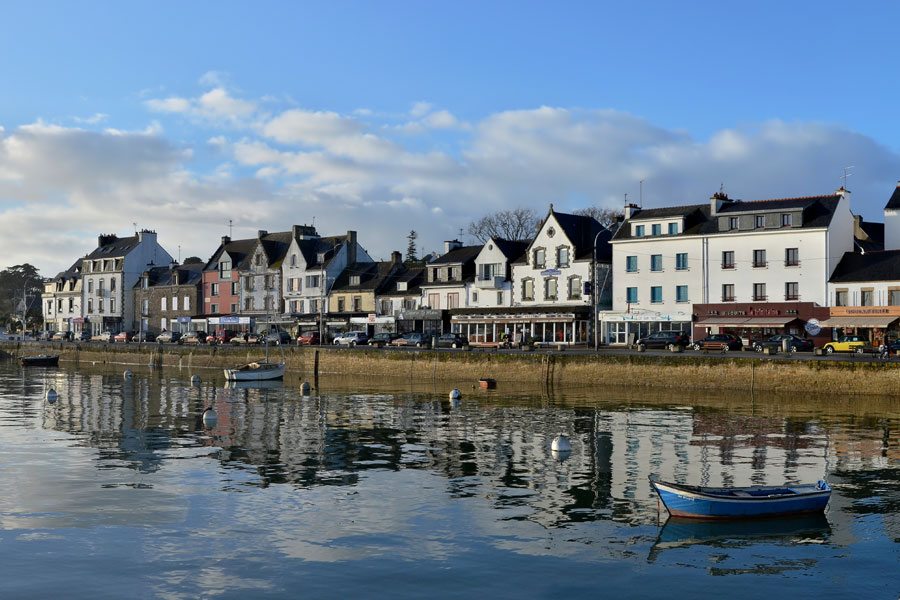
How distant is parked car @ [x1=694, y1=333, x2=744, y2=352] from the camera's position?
64.5 m

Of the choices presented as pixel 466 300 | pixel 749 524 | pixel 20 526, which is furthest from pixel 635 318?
pixel 20 526

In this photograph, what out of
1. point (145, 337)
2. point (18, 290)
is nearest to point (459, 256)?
point (145, 337)

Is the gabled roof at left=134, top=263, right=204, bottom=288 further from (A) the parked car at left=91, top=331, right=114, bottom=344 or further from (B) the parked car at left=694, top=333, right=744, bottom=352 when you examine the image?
(B) the parked car at left=694, top=333, right=744, bottom=352

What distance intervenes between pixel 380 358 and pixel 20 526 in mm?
51288

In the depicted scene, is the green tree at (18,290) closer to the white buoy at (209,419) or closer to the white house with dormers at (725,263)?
the white house with dormers at (725,263)

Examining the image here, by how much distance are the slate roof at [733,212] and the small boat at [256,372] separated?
3005cm

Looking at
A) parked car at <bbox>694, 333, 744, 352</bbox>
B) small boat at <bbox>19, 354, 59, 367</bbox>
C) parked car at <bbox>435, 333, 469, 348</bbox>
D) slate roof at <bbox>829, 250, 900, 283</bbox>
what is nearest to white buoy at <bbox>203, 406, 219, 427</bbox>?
parked car at <bbox>694, 333, 744, 352</bbox>

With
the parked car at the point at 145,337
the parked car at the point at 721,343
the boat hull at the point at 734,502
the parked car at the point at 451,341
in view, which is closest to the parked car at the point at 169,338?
the parked car at the point at 145,337

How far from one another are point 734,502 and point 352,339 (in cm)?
6847

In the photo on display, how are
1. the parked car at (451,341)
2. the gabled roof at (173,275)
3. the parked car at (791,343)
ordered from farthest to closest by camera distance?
1. the gabled roof at (173,275)
2. the parked car at (451,341)
3. the parked car at (791,343)

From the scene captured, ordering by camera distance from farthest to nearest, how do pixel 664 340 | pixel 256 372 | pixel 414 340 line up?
pixel 414 340, pixel 256 372, pixel 664 340

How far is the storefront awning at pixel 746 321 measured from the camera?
69.0 metres

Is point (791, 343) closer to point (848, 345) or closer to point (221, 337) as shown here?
point (848, 345)

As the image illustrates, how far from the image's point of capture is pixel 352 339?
88.8 m
